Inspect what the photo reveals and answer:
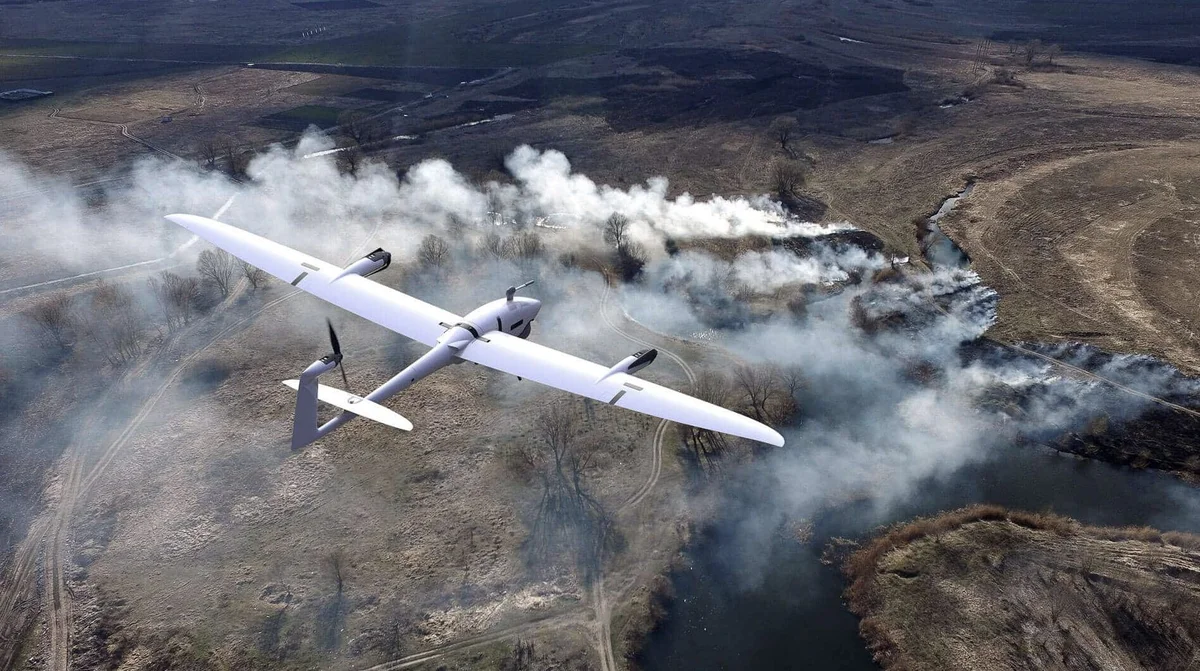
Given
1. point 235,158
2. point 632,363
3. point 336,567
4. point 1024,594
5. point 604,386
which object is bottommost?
point 336,567

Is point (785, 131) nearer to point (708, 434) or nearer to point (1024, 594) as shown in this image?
point (708, 434)

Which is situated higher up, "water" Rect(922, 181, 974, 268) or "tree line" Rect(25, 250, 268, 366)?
"water" Rect(922, 181, 974, 268)

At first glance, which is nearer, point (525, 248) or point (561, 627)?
point (561, 627)

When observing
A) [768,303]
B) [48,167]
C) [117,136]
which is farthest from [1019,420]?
[117,136]

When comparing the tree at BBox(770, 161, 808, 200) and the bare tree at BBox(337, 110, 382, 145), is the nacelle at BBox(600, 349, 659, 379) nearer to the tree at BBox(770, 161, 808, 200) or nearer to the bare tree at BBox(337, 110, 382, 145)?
the tree at BBox(770, 161, 808, 200)

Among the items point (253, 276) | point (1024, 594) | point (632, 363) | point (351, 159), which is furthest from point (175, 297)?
point (1024, 594)

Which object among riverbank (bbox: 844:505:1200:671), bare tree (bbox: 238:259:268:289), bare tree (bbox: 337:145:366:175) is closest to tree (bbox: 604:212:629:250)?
bare tree (bbox: 238:259:268:289)

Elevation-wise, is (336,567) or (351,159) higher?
(351,159)

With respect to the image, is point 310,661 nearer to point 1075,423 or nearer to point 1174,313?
point 1075,423
